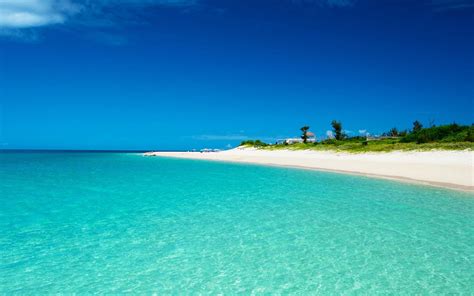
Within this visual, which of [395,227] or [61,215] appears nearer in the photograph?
[395,227]

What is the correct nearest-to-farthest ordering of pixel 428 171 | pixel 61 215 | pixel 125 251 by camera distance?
pixel 125 251
pixel 61 215
pixel 428 171

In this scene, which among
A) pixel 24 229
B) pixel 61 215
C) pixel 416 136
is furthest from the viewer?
pixel 416 136

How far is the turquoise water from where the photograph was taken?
5543 millimetres

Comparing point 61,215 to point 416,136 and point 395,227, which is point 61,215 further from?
point 416,136

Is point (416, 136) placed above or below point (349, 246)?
above

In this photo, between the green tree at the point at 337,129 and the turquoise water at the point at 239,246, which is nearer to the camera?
the turquoise water at the point at 239,246

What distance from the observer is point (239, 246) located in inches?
291

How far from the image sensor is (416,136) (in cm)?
4041

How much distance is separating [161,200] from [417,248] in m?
9.38

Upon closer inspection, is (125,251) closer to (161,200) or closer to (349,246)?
(349,246)

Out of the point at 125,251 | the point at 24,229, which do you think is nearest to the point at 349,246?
the point at 125,251

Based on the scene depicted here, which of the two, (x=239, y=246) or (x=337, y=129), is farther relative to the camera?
(x=337, y=129)

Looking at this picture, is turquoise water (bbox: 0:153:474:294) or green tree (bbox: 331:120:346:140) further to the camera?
green tree (bbox: 331:120:346:140)

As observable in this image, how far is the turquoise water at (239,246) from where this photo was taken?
18.2ft
